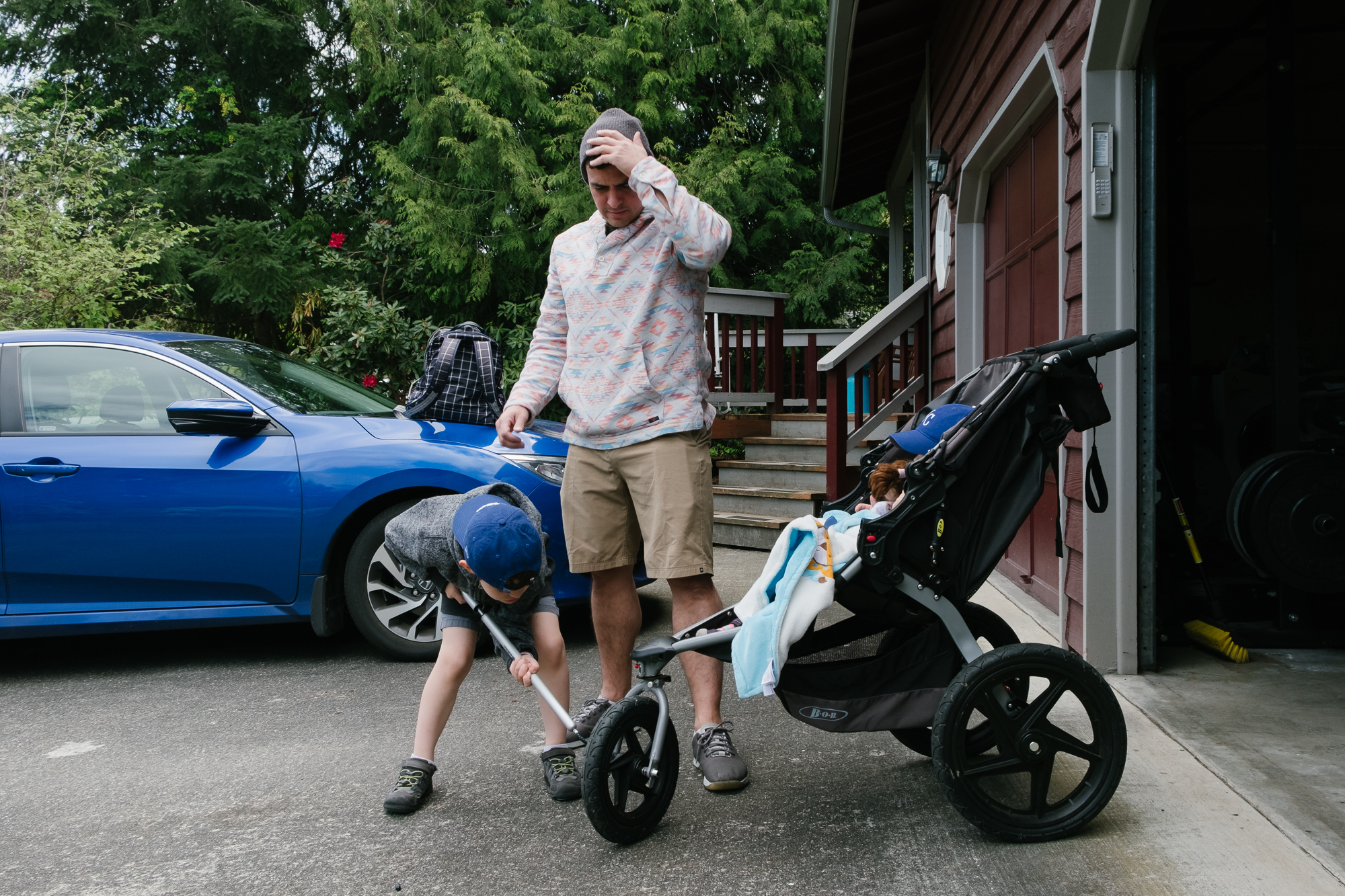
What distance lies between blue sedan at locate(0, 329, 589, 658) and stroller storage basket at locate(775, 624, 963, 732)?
5.95 ft

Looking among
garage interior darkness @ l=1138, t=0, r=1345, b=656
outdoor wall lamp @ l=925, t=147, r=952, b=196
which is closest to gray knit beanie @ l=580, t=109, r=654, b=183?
garage interior darkness @ l=1138, t=0, r=1345, b=656

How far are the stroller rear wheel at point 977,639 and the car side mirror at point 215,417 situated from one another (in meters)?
2.68

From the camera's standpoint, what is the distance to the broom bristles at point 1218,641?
3541 mm

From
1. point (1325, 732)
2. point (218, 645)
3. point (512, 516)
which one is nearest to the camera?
point (512, 516)

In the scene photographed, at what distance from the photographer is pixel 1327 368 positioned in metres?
5.11

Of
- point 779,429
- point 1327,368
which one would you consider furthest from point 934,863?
point 779,429

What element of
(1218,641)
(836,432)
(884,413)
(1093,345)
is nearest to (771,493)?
(836,432)

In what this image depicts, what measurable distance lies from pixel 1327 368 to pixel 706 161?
984 centimetres

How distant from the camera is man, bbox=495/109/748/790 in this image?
261 centimetres

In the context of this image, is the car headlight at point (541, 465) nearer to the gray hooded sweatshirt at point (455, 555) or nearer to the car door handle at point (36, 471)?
the gray hooded sweatshirt at point (455, 555)

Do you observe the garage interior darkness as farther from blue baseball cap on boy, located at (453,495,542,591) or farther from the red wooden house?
blue baseball cap on boy, located at (453,495,542,591)

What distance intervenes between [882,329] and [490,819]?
511cm

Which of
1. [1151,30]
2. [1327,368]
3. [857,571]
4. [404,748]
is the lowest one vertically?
[404,748]

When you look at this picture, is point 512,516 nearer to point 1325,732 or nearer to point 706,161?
point 1325,732
